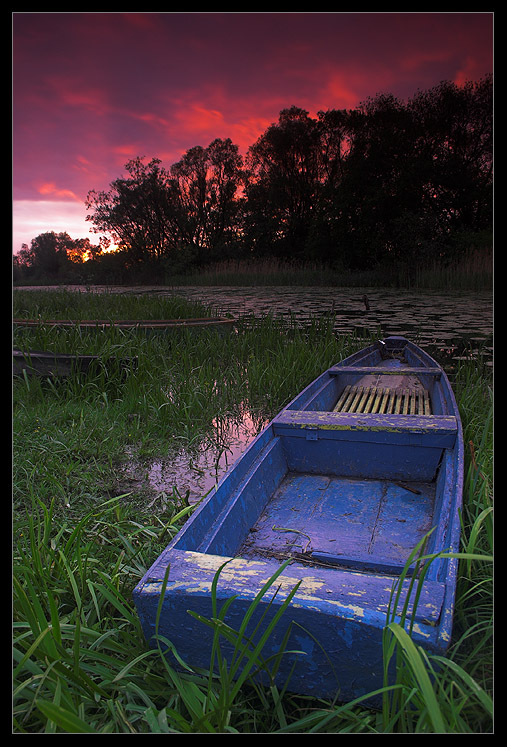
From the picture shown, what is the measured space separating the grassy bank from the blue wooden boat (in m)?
0.08

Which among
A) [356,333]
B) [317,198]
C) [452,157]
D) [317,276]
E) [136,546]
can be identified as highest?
[317,198]

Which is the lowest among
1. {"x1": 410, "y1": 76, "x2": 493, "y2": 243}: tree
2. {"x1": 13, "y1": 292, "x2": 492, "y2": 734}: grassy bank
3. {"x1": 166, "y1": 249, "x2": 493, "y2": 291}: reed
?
{"x1": 13, "y1": 292, "x2": 492, "y2": 734}: grassy bank

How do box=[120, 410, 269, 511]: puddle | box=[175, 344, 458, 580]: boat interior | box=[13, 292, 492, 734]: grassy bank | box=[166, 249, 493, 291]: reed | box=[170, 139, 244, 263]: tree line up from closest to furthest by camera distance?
1. box=[13, 292, 492, 734]: grassy bank
2. box=[175, 344, 458, 580]: boat interior
3. box=[120, 410, 269, 511]: puddle
4. box=[166, 249, 493, 291]: reed
5. box=[170, 139, 244, 263]: tree

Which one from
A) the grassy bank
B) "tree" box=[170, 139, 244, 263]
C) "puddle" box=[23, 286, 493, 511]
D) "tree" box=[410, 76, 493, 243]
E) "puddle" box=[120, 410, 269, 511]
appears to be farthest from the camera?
"tree" box=[170, 139, 244, 263]

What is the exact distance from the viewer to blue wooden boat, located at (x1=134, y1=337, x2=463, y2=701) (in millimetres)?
895

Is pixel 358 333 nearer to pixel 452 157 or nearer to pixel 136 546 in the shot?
pixel 136 546

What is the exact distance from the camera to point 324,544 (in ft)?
5.26

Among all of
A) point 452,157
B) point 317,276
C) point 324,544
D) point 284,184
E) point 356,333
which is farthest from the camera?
point 284,184

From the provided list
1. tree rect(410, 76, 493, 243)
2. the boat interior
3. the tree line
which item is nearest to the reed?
the tree line

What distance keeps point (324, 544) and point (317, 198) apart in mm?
18840

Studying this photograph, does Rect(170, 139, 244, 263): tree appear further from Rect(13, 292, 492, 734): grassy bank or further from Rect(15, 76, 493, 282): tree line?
Rect(13, 292, 492, 734): grassy bank

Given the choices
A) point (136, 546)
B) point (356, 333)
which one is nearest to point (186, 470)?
point (136, 546)

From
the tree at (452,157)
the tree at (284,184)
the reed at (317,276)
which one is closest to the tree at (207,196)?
the tree at (284,184)
